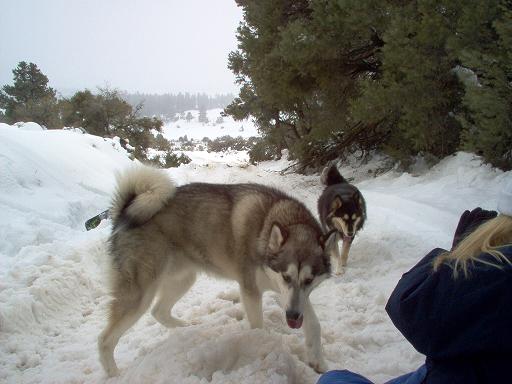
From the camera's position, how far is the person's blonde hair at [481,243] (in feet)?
5.17

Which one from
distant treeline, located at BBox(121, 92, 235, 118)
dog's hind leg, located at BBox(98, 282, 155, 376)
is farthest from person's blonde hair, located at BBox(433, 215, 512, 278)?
distant treeline, located at BBox(121, 92, 235, 118)

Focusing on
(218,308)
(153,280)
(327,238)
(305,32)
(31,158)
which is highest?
(305,32)

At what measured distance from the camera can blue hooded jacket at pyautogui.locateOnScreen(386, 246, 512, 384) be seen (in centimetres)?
141

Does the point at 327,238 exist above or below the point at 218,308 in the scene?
above

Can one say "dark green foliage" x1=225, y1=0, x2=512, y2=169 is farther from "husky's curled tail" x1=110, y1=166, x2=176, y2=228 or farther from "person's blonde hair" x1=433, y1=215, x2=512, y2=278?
"person's blonde hair" x1=433, y1=215, x2=512, y2=278

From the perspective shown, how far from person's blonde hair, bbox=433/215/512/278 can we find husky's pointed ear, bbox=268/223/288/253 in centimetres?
178

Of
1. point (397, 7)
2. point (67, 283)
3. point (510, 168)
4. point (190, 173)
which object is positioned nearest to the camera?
point (67, 283)

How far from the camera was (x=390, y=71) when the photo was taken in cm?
923

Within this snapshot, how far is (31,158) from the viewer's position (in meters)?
9.60

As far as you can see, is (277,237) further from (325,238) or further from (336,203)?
(336,203)

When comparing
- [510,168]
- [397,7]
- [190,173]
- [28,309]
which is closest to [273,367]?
[28,309]

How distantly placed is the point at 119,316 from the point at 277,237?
62.0 inches

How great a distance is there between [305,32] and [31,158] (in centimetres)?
750

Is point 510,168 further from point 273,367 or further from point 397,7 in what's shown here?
point 273,367
